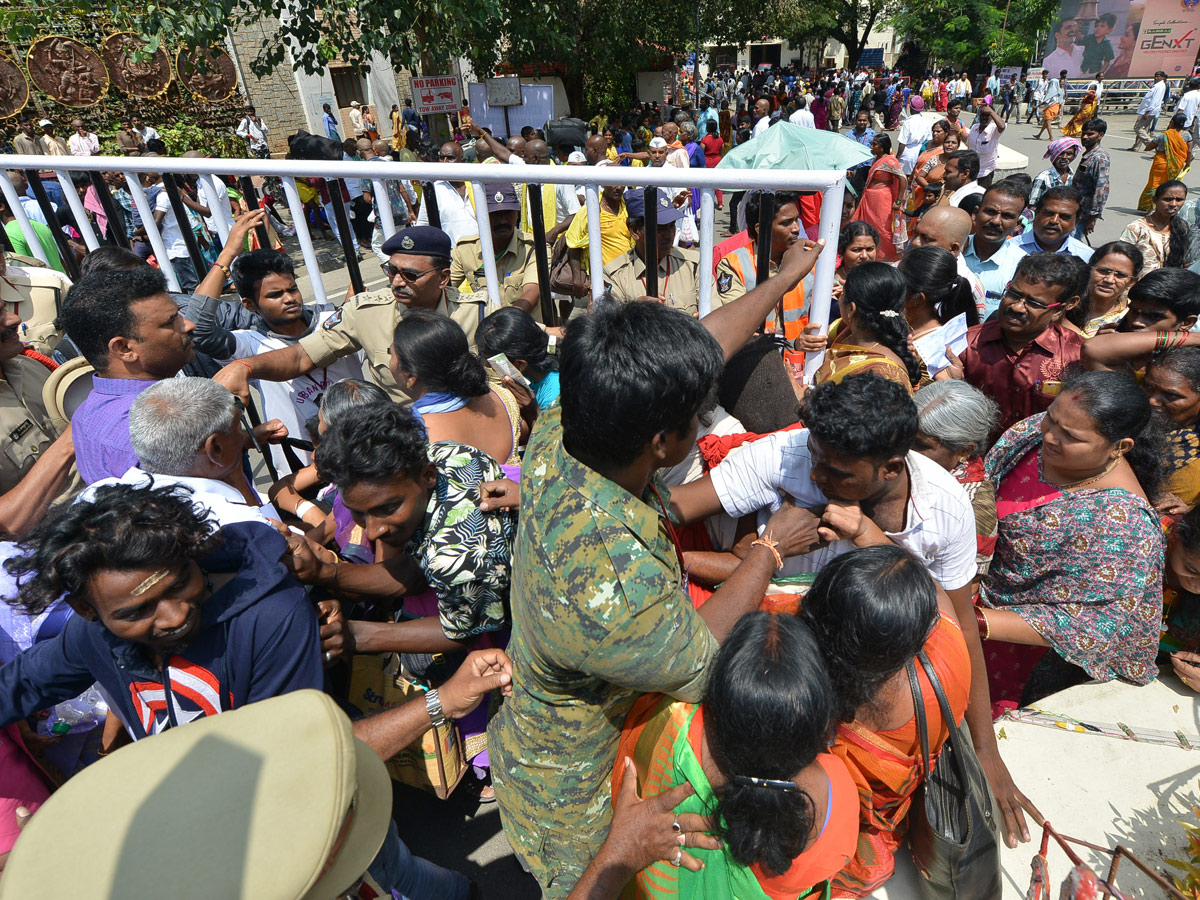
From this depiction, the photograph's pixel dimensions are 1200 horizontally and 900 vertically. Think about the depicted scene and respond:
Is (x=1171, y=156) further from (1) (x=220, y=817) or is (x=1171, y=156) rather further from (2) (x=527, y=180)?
(1) (x=220, y=817)

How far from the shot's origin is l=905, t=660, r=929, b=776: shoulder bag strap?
4.76ft

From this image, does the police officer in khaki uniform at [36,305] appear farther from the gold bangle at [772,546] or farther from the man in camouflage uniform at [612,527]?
the gold bangle at [772,546]

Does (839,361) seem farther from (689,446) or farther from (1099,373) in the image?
(689,446)

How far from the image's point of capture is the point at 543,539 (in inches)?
48.8

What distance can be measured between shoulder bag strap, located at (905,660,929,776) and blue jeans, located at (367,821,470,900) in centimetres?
135

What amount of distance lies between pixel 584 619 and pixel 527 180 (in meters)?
1.62

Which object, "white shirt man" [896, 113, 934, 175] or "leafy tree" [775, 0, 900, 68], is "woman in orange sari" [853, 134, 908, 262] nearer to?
"white shirt man" [896, 113, 934, 175]

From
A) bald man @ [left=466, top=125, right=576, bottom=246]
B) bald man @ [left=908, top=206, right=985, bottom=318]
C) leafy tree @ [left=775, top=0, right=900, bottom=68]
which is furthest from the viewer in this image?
leafy tree @ [left=775, top=0, right=900, bottom=68]

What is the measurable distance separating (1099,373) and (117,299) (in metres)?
3.29

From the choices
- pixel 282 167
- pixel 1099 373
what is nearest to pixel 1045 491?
pixel 1099 373

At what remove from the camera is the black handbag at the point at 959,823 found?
1.56 metres

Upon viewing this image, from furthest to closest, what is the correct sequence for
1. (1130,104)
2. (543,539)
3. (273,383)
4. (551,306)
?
→ (1130,104)
(273,383)
(551,306)
(543,539)

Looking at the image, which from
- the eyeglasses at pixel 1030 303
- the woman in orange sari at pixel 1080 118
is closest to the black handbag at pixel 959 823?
the eyeglasses at pixel 1030 303

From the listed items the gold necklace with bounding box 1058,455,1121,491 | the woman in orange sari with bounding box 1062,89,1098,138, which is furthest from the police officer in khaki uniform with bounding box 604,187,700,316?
the woman in orange sari with bounding box 1062,89,1098,138
